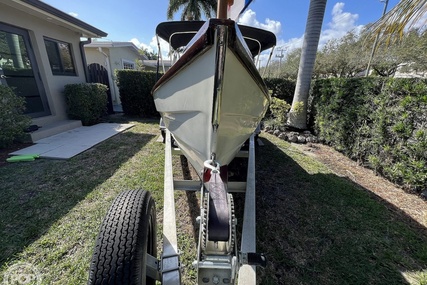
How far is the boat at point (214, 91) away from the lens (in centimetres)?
141

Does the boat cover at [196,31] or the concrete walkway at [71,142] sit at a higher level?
the boat cover at [196,31]

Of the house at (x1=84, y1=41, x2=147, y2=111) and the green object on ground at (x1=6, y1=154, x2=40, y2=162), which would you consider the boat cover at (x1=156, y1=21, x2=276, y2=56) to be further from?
the house at (x1=84, y1=41, x2=147, y2=111)

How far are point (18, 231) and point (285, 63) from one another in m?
33.3

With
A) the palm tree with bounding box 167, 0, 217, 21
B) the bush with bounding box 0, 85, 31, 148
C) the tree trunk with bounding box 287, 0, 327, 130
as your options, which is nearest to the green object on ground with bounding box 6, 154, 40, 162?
the bush with bounding box 0, 85, 31, 148

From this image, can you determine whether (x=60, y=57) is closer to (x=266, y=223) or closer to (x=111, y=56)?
(x=111, y=56)

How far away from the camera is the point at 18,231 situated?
2059mm

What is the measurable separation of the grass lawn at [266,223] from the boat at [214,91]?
109cm

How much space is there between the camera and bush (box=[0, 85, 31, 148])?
156 inches

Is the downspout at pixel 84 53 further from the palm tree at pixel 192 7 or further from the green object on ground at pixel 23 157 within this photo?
the palm tree at pixel 192 7

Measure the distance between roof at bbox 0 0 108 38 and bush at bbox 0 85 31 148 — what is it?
1.96 m

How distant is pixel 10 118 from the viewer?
409 cm

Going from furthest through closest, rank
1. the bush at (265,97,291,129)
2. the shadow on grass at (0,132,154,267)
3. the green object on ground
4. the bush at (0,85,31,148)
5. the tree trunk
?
the bush at (265,97,291,129) < the tree trunk < the bush at (0,85,31,148) < the green object on ground < the shadow on grass at (0,132,154,267)

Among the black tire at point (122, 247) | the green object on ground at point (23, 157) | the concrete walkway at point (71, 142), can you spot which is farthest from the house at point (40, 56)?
the black tire at point (122, 247)

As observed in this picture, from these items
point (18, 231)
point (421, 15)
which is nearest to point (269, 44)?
point (421, 15)
